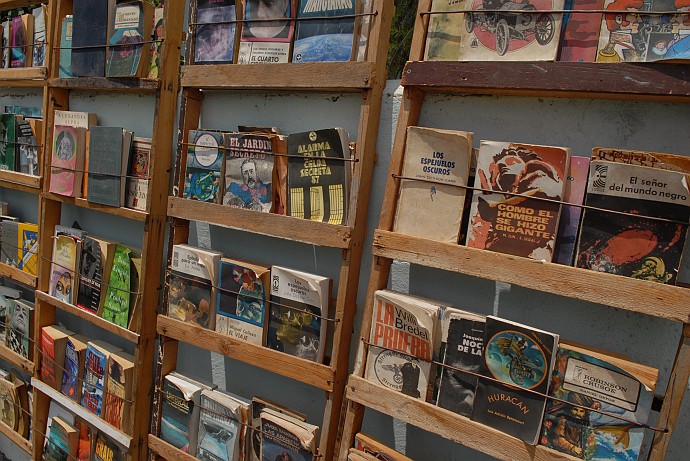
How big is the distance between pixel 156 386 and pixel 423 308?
43.5 inches

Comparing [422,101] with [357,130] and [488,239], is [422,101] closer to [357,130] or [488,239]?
[357,130]

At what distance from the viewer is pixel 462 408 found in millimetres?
1246

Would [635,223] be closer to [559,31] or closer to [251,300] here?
[559,31]

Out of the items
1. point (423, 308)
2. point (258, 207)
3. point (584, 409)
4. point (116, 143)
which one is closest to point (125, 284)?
point (116, 143)

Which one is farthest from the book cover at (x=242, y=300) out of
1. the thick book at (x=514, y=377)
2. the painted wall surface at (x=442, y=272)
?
the thick book at (x=514, y=377)

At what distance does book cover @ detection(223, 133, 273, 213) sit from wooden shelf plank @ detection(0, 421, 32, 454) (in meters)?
1.67

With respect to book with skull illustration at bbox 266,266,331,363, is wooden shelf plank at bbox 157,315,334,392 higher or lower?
lower

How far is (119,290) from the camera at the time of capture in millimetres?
1949

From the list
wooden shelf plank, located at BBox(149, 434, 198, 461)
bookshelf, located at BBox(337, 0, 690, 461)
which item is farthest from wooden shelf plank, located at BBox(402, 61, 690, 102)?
wooden shelf plank, located at BBox(149, 434, 198, 461)

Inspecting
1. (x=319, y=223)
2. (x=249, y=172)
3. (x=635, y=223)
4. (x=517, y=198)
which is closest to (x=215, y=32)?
(x=249, y=172)

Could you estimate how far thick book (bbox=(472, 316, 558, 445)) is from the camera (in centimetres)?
115

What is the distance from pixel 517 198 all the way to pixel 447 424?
0.56m

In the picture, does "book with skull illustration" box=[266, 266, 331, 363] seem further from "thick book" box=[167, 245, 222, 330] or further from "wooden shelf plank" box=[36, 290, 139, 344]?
"wooden shelf plank" box=[36, 290, 139, 344]

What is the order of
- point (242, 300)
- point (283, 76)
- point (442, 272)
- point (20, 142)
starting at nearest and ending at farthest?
1. point (442, 272)
2. point (283, 76)
3. point (242, 300)
4. point (20, 142)
